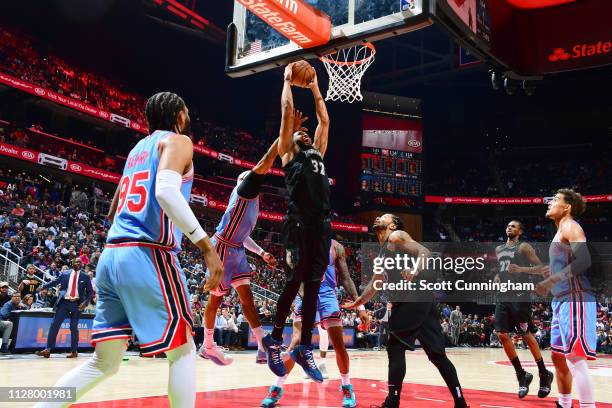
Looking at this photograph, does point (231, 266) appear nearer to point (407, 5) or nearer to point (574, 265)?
point (574, 265)

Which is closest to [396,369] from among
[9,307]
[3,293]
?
[9,307]

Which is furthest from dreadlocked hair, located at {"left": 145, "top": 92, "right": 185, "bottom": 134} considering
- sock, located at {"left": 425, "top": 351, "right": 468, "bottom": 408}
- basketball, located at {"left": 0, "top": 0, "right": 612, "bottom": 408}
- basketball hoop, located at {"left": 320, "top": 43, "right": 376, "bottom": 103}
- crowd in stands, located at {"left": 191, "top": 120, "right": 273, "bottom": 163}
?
crowd in stands, located at {"left": 191, "top": 120, "right": 273, "bottom": 163}

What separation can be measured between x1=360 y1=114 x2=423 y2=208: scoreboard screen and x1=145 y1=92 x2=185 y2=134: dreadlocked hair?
1025 inches

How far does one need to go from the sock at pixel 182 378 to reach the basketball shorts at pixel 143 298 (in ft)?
0.25

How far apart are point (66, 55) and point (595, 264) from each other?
25138 mm

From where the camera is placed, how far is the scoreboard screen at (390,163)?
29.0 meters

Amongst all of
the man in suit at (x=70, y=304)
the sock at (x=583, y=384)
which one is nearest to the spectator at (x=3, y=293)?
the man in suit at (x=70, y=304)

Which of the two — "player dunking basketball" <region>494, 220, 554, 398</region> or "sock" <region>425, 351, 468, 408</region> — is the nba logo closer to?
"player dunking basketball" <region>494, 220, 554, 398</region>

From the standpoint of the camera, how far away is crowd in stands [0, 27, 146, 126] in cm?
2127

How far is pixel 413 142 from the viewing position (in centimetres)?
2953

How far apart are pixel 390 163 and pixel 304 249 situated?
84.7ft

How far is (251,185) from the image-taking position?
185 inches

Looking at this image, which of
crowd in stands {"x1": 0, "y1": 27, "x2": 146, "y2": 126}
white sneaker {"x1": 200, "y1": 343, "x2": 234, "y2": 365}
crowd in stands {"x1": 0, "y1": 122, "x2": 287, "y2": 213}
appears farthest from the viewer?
crowd in stands {"x1": 0, "y1": 27, "x2": 146, "y2": 126}

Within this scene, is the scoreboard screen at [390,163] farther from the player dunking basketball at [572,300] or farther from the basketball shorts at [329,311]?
the player dunking basketball at [572,300]
